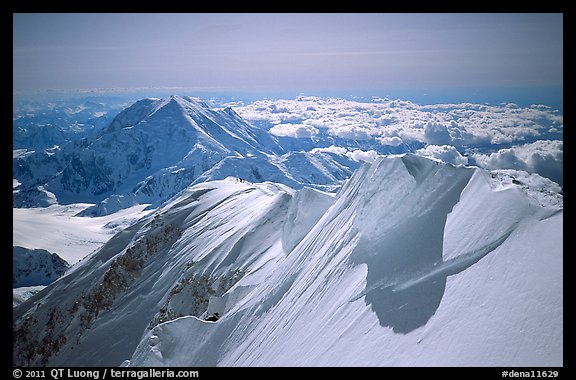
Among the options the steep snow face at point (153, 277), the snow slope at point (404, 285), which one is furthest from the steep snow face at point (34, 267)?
the snow slope at point (404, 285)

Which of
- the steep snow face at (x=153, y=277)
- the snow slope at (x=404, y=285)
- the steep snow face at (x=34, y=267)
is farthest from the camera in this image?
the steep snow face at (x=34, y=267)

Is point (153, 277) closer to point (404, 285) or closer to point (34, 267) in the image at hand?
point (404, 285)

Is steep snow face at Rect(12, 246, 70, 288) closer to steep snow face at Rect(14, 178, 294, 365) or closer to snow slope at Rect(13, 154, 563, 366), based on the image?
steep snow face at Rect(14, 178, 294, 365)

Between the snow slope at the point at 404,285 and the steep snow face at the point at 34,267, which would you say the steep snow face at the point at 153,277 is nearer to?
the snow slope at the point at 404,285

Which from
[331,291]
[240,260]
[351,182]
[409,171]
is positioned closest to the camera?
[331,291]
